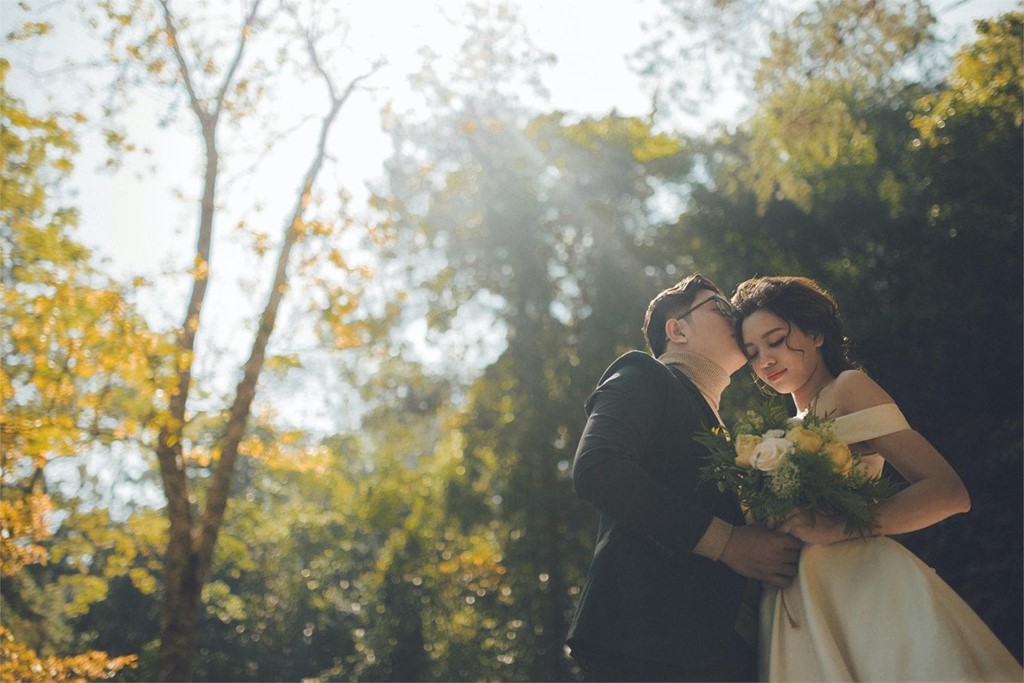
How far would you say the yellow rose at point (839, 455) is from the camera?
202 centimetres

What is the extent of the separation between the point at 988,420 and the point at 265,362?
7784 millimetres

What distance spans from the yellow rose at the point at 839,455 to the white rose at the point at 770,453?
99mm

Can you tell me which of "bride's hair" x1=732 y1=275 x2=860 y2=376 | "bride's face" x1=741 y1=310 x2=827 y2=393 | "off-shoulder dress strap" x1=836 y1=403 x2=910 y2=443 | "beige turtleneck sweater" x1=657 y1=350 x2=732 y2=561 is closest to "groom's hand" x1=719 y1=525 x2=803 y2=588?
"off-shoulder dress strap" x1=836 y1=403 x2=910 y2=443

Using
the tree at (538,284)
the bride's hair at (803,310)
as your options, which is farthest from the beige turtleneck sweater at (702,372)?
the tree at (538,284)

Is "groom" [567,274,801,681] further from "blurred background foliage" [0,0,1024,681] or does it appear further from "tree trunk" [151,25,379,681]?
"tree trunk" [151,25,379,681]

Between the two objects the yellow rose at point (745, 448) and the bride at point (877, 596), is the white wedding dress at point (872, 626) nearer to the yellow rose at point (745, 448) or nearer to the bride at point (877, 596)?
the bride at point (877, 596)

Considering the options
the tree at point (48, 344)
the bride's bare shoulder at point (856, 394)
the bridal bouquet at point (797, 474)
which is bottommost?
the bridal bouquet at point (797, 474)

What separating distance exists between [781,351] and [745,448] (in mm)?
465

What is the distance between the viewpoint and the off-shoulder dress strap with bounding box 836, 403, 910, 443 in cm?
215

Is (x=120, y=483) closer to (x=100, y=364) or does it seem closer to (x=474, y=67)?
(x=100, y=364)

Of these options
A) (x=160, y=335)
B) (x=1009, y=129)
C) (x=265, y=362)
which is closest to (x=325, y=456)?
(x=265, y=362)

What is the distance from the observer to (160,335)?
611cm

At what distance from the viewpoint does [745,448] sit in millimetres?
2064

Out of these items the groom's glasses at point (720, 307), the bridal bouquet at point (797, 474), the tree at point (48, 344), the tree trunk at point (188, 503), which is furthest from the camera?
the tree trunk at point (188, 503)
